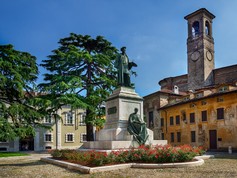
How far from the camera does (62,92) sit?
25.4 m

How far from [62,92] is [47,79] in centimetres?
316

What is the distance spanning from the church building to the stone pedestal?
17301 millimetres

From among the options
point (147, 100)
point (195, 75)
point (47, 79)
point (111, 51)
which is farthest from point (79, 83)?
point (195, 75)

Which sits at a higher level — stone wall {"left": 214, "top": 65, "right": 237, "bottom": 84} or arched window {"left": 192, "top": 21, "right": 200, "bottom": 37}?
arched window {"left": 192, "top": 21, "right": 200, "bottom": 37}

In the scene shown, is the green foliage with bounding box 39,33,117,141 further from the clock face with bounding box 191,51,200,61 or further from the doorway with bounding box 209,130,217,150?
the clock face with bounding box 191,51,200,61

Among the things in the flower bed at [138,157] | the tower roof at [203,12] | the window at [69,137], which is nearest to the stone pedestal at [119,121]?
the flower bed at [138,157]

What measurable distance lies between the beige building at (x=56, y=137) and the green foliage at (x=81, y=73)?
48.3 ft

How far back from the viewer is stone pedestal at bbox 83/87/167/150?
45.3ft

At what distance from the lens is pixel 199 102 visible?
33125 millimetres

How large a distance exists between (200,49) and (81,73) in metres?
30.5

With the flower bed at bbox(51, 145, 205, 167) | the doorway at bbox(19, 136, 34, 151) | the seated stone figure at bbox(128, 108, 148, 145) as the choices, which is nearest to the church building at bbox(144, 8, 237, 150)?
the seated stone figure at bbox(128, 108, 148, 145)

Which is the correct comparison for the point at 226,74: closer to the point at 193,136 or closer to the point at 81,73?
the point at 193,136

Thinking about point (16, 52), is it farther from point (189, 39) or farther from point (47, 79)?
point (189, 39)

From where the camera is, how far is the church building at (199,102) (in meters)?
30.0
